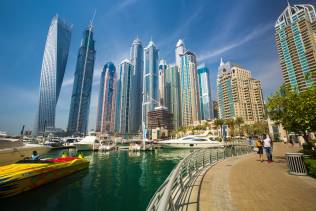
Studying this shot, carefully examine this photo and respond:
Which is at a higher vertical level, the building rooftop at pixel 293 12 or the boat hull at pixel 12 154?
the building rooftop at pixel 293 12

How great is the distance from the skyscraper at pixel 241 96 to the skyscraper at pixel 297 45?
108ft

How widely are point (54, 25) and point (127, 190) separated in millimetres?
205058

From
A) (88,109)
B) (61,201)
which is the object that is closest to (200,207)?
(61,201)

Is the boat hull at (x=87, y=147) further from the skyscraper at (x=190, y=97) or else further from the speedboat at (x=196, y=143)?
the skyscraper at (x=190, y=97)

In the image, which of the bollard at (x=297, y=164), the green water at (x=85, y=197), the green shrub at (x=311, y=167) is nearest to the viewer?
the green shrub at (x=311, y=167)

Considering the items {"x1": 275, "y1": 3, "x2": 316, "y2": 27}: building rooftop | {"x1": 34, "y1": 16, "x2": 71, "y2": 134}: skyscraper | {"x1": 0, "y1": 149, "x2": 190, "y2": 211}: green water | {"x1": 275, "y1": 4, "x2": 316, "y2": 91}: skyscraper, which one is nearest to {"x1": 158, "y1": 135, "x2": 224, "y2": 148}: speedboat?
{"x1": 0, "y1": 149, "x2": 190, "y2": 211}: green water

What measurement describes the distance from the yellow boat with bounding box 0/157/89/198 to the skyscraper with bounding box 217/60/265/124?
141 m

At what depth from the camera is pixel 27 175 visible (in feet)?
34.2

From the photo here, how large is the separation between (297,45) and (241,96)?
4957 cm

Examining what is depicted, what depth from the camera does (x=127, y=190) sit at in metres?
11.3

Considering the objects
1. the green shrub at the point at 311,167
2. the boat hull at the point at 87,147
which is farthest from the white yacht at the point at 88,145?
the green shrub at the point at 311,167

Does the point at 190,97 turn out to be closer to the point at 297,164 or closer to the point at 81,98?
the point at 81,98

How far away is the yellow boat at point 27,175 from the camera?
931cm

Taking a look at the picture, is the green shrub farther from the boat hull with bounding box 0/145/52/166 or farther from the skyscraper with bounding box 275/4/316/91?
the skyscraper with bounding box 275/4/316/91
